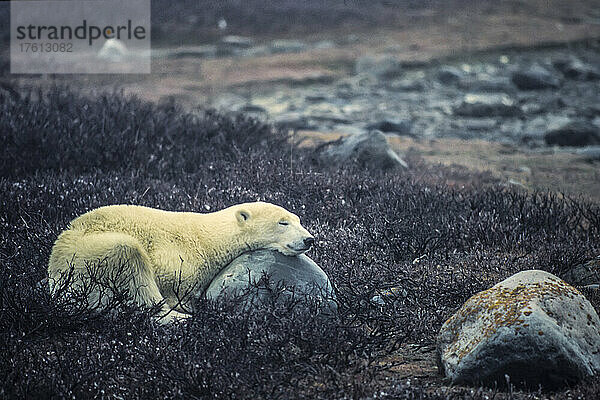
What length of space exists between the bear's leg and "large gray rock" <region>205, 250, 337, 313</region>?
0.37 metres

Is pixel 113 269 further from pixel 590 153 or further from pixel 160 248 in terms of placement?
pixel 590 153

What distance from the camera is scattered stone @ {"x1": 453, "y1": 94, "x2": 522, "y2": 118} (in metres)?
15.3

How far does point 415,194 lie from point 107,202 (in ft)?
10.4

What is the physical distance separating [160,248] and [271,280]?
78cm

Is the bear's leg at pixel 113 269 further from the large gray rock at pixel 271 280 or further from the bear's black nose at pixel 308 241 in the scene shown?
the bear's black nose at pixel 308 241

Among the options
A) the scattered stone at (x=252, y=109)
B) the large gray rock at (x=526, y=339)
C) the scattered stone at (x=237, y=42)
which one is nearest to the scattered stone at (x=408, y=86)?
the scattered stone at (x=252, y=109)

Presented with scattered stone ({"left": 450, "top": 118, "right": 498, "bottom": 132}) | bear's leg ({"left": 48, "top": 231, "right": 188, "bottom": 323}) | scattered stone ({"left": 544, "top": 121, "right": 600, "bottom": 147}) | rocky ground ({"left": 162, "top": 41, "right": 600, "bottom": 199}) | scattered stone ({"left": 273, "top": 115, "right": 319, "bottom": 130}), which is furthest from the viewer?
scattered stone ({"left": 450, "top": 118, "right": 498, "bottom": 132})

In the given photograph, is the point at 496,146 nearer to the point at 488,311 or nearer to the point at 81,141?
the point at 81,141

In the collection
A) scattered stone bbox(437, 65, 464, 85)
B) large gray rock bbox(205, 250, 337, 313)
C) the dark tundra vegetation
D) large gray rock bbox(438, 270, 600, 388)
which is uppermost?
large gray rock bbox(438, 270, 600, 388)

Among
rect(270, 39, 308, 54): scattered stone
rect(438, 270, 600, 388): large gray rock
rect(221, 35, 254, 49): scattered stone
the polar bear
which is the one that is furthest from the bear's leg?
rect(221, 35, 254, 49): scattered stone

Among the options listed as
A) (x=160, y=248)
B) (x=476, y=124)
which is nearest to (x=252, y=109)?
(x=476, y=124)

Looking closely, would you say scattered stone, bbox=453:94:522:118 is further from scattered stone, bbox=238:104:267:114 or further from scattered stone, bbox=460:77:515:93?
scattered stone, bbox=238:104:267:114

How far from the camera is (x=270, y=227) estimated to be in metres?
4.55

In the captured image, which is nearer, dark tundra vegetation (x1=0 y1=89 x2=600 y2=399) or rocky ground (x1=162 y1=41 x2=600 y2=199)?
dark tundra vegetation (x1=0 y1=89 x2=600 y2=399)
